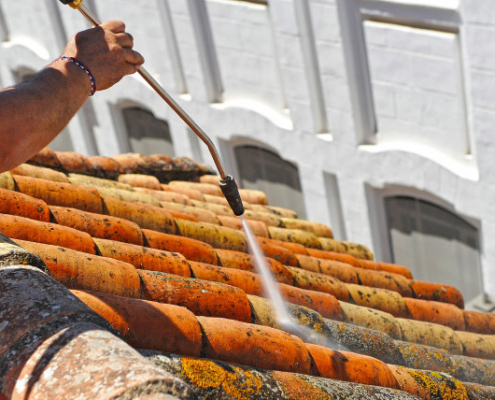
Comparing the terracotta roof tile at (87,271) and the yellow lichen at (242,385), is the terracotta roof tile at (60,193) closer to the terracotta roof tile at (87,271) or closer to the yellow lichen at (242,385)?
the terracotta roof tile at (87,271)

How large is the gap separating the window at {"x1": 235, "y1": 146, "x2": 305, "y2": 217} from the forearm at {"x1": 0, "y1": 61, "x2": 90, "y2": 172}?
906 centimetres

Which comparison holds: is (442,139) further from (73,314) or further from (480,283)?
(73,314)

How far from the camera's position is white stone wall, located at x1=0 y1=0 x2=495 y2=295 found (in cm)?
816

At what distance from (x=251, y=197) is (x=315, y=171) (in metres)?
3.13

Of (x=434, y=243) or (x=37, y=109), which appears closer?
(x=37, y=109)

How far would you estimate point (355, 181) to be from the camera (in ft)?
32.8

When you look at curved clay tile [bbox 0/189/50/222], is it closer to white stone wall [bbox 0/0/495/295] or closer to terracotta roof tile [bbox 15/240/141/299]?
terracotta roof tile [bbox 15/240/141/299]

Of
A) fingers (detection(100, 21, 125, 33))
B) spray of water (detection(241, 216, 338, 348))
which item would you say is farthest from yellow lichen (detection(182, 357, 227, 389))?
fingers (detection(100, 21, 125, 33))

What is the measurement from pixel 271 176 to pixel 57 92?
381 inches

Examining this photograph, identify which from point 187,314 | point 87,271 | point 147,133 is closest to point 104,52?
point 87,271

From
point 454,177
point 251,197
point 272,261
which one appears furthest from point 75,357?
point 454,177

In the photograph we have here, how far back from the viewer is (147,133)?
14484mm

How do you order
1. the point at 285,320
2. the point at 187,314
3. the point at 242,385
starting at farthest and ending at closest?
the point at 285,320
the point at 187,314
the point at 242,385

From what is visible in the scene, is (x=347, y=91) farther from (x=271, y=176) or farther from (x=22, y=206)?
(x=22, y=206)
